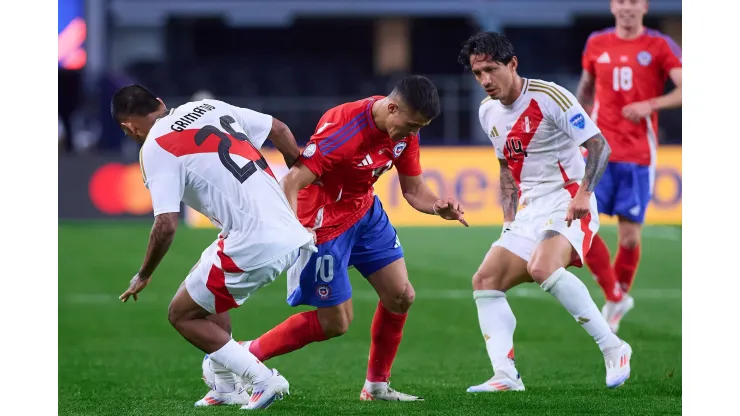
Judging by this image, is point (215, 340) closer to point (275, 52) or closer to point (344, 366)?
point (344, 366)

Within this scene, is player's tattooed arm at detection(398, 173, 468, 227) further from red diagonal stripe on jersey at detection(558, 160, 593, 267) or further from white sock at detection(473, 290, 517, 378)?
red diagonal stripe on jersey at detection(558, 160, 593, 267)

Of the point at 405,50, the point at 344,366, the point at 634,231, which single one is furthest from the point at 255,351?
the point at 405,50

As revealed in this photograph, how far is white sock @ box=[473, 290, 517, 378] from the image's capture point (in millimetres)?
6332

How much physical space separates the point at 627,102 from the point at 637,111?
54cm

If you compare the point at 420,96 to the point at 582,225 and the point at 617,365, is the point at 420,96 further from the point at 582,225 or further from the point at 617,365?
the point at 617,365

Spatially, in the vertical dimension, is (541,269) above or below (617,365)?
above

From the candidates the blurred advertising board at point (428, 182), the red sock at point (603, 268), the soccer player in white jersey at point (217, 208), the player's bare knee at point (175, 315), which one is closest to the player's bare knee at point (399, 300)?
the soccer player in white jersey at point (217, 208)

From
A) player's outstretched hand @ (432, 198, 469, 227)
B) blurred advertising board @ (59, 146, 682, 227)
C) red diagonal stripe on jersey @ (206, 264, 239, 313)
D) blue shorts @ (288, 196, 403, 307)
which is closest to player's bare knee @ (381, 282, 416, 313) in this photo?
blue shorts @ (288, 196, 403, 307)

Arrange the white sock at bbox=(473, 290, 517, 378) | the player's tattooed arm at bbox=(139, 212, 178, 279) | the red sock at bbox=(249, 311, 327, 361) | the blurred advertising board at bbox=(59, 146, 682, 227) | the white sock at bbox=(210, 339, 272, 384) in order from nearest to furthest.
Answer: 1. the player's tattooed arm at bbox=(139, 212, 178, 279)
2. the white sock at bbox=(210, 339, 272, 384)
3. the red sock at bbox=(249, 311, 327, 361)
4. the white sock at bbox=(473, 290, 517, 378)
5. the blurred advertising board at bbox=(59, 146, 682, 227)

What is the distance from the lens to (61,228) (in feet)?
61.6

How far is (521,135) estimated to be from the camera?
255 inches

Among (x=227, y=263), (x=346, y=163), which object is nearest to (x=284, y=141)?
(x=346, y=163)

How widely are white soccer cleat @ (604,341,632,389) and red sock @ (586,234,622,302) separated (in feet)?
7.00

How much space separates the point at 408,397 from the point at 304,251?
36.8 inches
